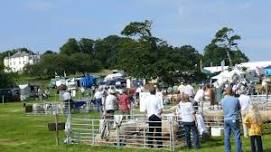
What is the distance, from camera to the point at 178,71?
71812 millimetres

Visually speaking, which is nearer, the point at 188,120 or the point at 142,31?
the point at 188,120

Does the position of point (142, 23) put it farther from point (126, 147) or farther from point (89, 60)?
point (89, 60)

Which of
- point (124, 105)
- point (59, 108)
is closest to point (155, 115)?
point (124, 105)

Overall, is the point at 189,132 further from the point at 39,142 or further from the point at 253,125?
the point at 39,142

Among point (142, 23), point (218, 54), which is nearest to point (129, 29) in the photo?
point (142, 23)

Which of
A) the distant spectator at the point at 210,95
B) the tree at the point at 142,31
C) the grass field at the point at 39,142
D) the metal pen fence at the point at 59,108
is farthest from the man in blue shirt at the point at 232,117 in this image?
the tree at the point at 142,31

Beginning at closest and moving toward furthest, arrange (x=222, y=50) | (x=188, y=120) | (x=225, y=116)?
(x=225, y=116) → (x=188, y=120) → (x=222, y=50)

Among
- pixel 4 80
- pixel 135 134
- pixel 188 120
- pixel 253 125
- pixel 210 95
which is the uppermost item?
pixel 4 80

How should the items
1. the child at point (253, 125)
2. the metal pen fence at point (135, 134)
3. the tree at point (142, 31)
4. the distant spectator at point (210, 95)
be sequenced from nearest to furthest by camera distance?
the child at point (253, 125) < the metal pen fence at point (135, 134) < the distant spectator at point (210, 95) < the tree at point (142, 31)

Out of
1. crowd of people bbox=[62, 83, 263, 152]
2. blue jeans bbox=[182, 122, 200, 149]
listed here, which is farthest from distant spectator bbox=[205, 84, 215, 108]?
blue jeans bbox=[182, 122, 200, 149]

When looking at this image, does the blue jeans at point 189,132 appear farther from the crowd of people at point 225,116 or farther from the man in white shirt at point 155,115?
the man in white shirt at point 155,115

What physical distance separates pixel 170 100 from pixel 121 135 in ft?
76.2

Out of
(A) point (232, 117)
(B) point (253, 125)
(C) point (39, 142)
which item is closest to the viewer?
(B) point (253, 125)

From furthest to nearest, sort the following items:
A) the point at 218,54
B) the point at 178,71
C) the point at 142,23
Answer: the point at 218,54 → the point at 142,23 → the point at 178,71
